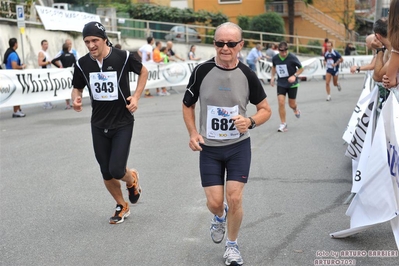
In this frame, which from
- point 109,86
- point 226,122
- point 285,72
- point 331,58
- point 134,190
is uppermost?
point 109,86

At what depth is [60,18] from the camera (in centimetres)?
2675

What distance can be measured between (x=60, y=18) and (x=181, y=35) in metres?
14.9

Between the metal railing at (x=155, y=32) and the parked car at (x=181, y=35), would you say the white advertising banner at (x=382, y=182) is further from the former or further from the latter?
the parked car at (x=181, y=35)

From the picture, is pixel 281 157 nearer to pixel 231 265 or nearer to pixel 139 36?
pixel 231 265

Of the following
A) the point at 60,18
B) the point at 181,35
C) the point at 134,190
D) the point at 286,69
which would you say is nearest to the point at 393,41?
the point at 134,190

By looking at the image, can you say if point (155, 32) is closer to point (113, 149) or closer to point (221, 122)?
point (113, 149)

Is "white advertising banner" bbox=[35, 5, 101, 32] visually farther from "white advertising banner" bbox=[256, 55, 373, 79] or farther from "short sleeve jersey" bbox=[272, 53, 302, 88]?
"short sleeve jersey" bbox=[272, 53, 302, 88]

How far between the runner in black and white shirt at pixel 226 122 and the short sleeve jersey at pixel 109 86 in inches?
56.2

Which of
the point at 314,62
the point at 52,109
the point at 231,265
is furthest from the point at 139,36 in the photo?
the point at 231,265

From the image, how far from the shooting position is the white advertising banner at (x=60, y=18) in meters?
25.7

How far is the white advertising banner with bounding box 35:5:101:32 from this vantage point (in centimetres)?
2567

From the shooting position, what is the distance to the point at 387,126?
5.55m

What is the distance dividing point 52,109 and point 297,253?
47.7ft

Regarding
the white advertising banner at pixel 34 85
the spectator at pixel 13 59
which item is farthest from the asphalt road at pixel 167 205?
the spectator at pixel 13 59
